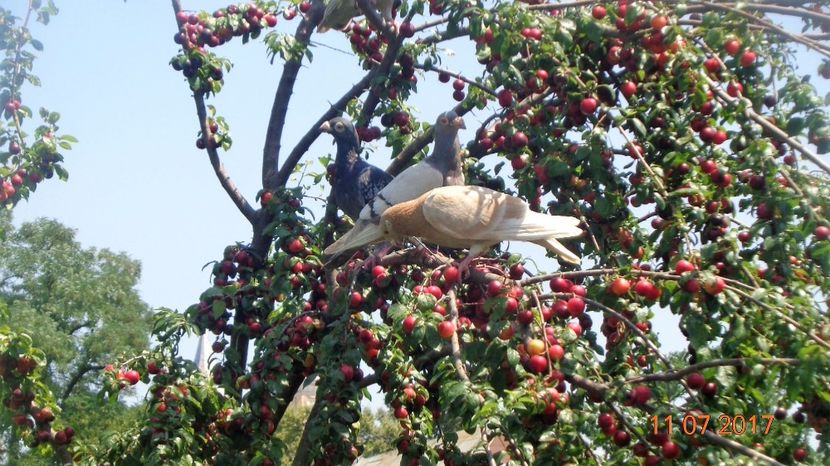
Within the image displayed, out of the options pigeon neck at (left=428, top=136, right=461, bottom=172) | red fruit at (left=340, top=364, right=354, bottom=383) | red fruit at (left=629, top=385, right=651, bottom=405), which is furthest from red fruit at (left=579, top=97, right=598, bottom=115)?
red fruit at (left=340, top=364, right=354, bottom=383)

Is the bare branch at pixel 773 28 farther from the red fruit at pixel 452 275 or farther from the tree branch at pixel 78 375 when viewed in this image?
the tree branch at pixel 78 375

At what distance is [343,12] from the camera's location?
18.1 feet

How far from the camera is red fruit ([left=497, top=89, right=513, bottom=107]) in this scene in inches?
160

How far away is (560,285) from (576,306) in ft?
0.56

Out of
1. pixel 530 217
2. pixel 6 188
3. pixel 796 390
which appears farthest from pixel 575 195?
pixel 6 188

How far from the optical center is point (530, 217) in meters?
3.53

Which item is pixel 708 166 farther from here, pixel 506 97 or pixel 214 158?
pixel 214 158

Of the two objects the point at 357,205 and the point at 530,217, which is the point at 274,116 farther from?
the point at 530,217

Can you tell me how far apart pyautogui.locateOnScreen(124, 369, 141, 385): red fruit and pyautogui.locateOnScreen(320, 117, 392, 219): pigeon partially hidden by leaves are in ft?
4.29

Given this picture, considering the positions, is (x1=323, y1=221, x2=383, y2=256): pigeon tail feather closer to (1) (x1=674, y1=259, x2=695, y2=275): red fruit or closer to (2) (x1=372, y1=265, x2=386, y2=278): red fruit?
(2) (x1=372, y1=265, x2=386, y2=278): red fruit

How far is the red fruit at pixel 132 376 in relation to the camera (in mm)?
4105

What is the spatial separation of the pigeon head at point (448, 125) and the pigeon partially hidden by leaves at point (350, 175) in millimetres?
488

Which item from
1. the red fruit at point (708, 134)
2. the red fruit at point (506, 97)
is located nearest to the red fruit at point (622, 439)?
the red fruit at point (708, 134)

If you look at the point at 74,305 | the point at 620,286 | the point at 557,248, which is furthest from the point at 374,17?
the point at 74,305
